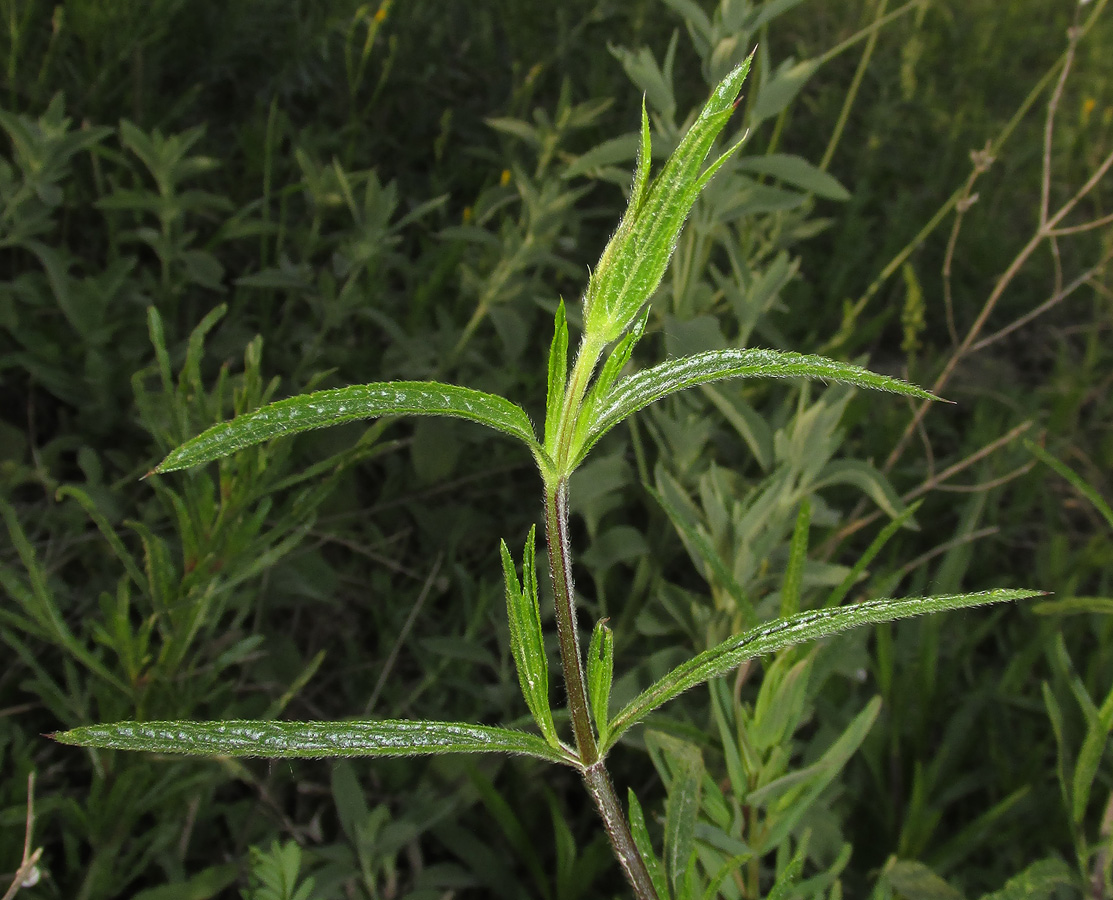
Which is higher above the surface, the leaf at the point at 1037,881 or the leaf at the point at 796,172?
the leaf at the point at 796,172

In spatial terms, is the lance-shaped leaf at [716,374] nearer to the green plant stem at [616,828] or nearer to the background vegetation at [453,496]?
the green plant stem at [616,828]

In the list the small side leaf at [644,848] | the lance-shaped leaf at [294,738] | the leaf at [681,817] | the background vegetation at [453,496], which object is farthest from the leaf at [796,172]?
the lance-shaped leaf at [294,738]

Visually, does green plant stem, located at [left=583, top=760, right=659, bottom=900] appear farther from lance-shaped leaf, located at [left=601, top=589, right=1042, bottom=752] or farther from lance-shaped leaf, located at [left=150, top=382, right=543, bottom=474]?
lance-shaped leaf, located at [left=150, top=382, right=543, bottom=474]

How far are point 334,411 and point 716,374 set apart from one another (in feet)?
0.83

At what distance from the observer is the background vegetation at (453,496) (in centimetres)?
133

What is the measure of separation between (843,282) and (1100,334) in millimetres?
1134

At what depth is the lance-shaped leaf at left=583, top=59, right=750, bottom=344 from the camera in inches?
24.7

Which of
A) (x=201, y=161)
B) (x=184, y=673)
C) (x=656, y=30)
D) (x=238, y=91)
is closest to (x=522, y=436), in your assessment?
(x=184, y=673)

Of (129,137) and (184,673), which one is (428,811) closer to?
(184,673)

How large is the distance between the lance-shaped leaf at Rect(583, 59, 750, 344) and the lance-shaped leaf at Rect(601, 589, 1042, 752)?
25 centimetres

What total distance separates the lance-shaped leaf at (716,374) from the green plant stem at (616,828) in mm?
272

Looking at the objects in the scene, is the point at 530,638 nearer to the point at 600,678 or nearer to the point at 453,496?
the point at 600,678

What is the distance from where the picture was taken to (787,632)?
747 mm

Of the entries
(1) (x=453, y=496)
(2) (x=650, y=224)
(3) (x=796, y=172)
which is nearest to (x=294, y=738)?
(2) (x=650, y=224)
